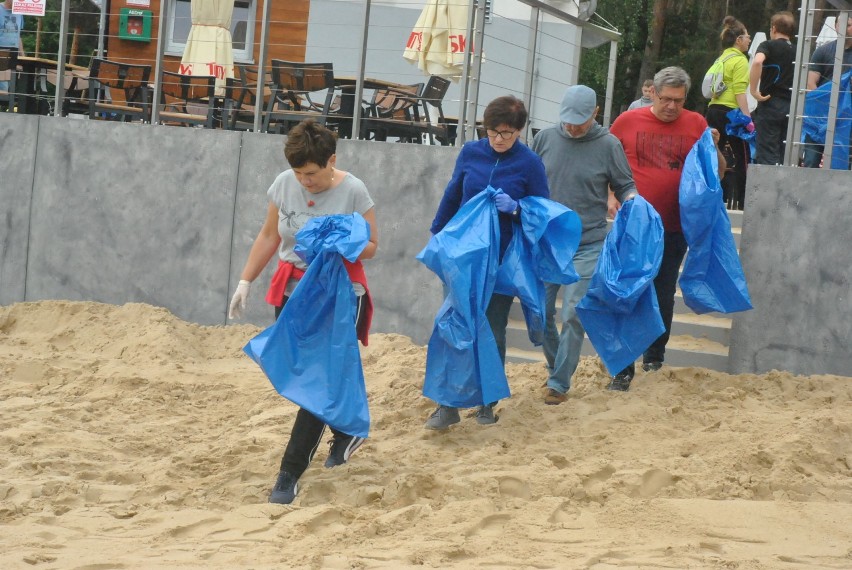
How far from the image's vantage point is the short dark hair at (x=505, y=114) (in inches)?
215

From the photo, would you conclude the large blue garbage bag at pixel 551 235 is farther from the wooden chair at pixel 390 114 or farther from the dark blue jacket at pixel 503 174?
the wooden chair at pixel 390 114

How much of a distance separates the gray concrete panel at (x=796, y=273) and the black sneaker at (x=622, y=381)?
3.22 ft

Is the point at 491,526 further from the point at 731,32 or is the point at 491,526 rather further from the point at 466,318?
the point at 731,32

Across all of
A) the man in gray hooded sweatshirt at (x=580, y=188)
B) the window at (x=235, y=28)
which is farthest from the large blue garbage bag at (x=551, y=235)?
the window at (x=235, y=28)

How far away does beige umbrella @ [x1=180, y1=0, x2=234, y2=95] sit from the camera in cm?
1047

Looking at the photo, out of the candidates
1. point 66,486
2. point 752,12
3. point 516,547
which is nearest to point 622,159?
point 516,547

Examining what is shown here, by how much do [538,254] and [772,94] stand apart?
12.1ft

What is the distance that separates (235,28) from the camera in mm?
15445

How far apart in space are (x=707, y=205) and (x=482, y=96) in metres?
6.58

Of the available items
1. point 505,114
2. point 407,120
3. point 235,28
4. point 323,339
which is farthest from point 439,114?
point 235,28

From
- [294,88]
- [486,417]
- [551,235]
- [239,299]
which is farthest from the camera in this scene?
[294,88]

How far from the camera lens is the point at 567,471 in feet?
16.6

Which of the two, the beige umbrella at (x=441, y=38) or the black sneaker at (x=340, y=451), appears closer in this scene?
the black sneaker at (x=340, y=451)

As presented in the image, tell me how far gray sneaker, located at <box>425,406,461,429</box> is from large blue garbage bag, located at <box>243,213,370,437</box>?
3.33 ft
